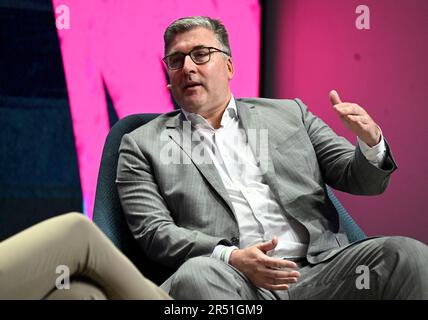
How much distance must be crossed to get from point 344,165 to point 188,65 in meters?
0.61

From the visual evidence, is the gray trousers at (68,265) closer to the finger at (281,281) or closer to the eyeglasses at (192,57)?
the finger at (281,281)

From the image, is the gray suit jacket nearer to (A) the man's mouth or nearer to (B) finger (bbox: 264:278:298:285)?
(A) the man's mouth

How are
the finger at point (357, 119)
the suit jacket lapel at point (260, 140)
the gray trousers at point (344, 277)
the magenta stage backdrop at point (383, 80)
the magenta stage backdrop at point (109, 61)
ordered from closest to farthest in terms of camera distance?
the gray trousers at point (344, 277), the finger at point (357, 119), the suit jacket lapel at point (260, 140), the magenta stage backdrop at point (383, 80), the magenta stage backdrop at point (109, 61)

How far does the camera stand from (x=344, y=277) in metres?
1.92

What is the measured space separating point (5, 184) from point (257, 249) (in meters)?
1.81

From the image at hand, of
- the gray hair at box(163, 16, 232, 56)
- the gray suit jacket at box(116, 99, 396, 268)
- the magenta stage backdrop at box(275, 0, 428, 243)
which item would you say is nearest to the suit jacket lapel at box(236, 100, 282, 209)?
the gray suit jacket at box(116, 99, 396, 268)

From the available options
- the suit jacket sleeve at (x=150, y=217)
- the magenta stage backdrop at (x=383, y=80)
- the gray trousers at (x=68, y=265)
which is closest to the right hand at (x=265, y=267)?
the suit jacket sleeve at (x=150, y=217)

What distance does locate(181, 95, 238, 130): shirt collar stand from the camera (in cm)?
228

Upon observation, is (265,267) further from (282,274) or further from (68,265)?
(68,265)

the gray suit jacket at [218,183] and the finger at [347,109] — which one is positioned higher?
the finger at [347,109]

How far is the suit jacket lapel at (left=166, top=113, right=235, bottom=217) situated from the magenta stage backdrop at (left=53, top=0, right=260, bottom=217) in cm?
122

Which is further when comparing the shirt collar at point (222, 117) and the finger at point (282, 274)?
the shirt collar at point (222, 117)

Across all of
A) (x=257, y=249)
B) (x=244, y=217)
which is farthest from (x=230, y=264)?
(x=244, y=217)

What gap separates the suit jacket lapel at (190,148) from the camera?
2.08 metres
